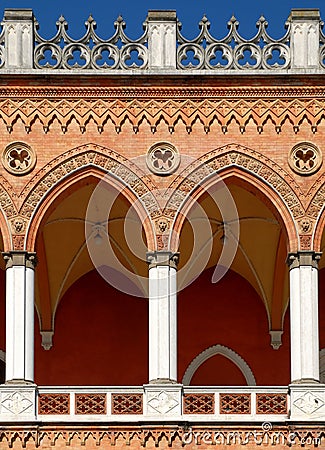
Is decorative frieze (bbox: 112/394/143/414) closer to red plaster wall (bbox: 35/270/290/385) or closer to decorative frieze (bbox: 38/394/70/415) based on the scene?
decorative frieze (bbox: 38/394/70/415)

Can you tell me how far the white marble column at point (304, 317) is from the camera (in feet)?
76.8

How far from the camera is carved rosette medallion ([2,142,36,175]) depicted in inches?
949

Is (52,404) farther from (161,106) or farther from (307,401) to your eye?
(161,106)

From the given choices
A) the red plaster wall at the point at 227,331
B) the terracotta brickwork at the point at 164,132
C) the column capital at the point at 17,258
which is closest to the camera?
the column capital at the point at 17,258

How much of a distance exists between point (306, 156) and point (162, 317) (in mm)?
3214

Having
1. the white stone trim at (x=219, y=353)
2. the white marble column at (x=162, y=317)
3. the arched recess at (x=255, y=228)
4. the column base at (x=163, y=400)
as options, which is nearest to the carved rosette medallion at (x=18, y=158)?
the white marble column at (x=162, y=317)

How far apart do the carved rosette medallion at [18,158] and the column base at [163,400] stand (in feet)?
12.1

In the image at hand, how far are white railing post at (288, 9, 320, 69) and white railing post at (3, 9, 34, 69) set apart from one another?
3.89 meters

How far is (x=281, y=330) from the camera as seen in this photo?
1069 inches

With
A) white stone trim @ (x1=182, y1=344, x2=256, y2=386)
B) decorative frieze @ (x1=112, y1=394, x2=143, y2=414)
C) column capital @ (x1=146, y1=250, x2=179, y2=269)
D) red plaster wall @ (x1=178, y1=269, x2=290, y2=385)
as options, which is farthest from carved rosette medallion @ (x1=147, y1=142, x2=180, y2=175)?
white stone trim @ (x1=182, y1=344, x2=256, y2=386)

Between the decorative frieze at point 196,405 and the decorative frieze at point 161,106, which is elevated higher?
the decorative frieze at point 161,106

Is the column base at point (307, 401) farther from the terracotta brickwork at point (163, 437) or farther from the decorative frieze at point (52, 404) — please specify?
the decorative frieze at point (52, 404)

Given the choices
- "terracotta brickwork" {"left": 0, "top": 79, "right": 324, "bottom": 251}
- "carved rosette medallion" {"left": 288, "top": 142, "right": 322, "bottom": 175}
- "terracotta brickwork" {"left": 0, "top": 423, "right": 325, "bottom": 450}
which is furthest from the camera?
"carved rosette medallion" {"left": 288, "top": 142, "right": 322, "bottom": 175}

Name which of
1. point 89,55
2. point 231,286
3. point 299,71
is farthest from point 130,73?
point 231,286
